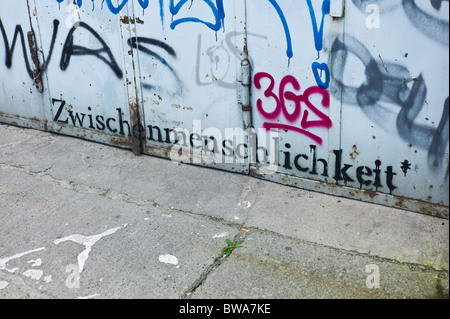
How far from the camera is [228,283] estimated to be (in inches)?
132

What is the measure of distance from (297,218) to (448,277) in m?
1.02

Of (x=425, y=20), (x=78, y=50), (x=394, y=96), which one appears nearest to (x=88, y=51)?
(x=78, y=50)

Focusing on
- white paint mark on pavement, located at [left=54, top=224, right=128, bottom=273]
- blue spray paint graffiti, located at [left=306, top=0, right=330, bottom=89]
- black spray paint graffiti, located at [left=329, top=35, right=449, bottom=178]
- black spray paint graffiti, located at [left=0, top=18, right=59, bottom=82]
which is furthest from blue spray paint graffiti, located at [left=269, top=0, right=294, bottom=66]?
black spray paint graffiti, located at [left=0, top=18, right=59, bottom=82]

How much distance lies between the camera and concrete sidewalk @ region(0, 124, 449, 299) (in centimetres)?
334

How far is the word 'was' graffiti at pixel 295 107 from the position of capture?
12.9 feet

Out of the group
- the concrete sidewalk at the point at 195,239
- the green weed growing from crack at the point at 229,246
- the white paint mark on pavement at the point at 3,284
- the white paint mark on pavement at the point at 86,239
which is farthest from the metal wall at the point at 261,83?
the white paint mark on pavement at the point at 3,284

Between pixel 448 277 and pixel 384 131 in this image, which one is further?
pixel 384 131

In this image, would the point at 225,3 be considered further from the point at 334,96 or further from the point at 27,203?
the point at 27,203

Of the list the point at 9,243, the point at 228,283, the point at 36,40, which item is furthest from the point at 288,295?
the point at 36,40

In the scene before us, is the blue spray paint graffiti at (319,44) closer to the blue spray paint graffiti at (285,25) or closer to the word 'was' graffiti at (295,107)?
the word 'was' graffiti at (295,107)

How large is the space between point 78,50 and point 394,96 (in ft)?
8.47

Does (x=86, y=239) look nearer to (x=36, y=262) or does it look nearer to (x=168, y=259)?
(x=36, y=262)

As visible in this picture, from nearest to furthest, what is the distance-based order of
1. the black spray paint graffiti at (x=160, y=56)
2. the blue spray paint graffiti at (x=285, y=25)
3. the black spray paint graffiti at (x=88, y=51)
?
the blue spray paint graffiti at (x=285, y=25) < the black spray paint graffiti at (x=160, y=56) < the black spray paint graffiti at (x=88, y=51)

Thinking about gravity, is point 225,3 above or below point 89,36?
above
